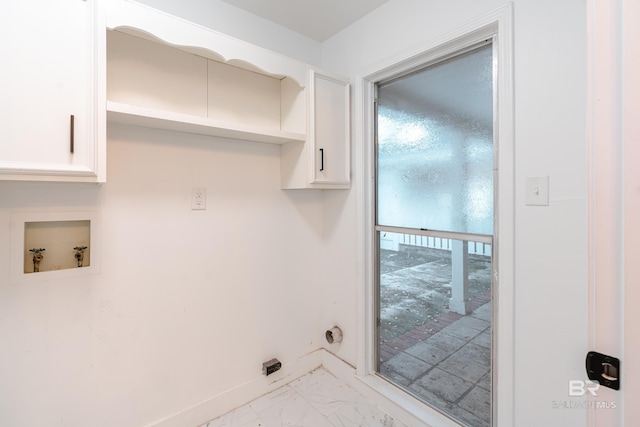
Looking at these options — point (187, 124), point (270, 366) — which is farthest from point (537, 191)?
point (270, 366)

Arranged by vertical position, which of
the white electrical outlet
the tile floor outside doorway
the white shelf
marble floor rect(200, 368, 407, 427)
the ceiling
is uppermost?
the ceiling

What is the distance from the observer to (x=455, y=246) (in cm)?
159

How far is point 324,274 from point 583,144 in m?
1.67

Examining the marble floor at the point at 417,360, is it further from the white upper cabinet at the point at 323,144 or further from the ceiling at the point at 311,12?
the ceiling at the point at 311,12

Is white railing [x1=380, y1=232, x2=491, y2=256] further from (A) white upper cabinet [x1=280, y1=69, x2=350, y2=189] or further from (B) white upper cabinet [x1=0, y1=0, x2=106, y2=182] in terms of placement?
(B) white upper cabinet [x1=0, y1=0, x2=106, y2=182]

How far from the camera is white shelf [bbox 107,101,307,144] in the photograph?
51.3 inches

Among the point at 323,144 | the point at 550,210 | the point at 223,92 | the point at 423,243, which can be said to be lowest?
the point at 423,243

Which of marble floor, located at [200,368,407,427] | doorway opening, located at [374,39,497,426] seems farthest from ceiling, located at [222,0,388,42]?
marble floor, located at [200,368,407,427]

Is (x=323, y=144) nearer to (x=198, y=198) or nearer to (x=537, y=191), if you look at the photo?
(x=198, y=198)

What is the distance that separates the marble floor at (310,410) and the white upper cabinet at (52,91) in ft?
4.99

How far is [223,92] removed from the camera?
1.79 metres

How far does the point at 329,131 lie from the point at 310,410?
173 centimetres

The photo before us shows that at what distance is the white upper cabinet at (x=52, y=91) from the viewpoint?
1.03 meters

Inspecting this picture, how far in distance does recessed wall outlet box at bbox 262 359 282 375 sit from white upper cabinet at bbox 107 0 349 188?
120cm
